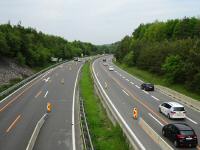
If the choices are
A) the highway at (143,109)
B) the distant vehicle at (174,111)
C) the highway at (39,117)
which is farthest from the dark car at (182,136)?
the distant vehicle at (174,111)

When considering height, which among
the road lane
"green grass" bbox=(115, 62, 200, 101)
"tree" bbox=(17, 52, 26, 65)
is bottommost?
"green grass" bbox=(115, 62, 200, 101)

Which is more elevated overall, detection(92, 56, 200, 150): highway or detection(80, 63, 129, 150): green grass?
detection(80, 63, 129, 150): green grass

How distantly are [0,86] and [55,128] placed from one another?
81.6ft

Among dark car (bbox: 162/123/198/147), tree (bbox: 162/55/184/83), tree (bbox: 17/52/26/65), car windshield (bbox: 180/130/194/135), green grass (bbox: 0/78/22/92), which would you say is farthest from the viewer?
tree (bbox: 17/52/26/65)

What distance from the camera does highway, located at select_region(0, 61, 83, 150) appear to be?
26016mm

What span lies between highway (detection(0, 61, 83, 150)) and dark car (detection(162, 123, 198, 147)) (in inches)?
271

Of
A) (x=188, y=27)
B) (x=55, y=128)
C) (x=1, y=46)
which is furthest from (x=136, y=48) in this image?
(x=55, y=128)

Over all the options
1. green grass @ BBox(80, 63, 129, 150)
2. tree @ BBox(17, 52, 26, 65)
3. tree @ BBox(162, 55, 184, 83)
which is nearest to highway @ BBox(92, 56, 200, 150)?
green grass @ BBox(80, 63, 129, 150)

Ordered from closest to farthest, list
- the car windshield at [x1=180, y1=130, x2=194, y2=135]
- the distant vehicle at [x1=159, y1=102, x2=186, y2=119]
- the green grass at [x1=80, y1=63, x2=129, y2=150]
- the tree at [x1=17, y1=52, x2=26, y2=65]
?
the green grass at [x1=80, y1=63, x2=129, y2=150], the car windshield at [x1=180, y1=130, x2=194, y2=135], the distant vehicle at [x1=159, y1=102, x2=186, y2=119], the tree at [x1=17, y1=52, x2=26, y2=65]

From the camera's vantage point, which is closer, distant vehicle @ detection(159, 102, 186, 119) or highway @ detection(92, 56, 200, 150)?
highway @ detection(92, 56, 200, 150)

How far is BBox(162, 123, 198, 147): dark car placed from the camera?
83.8 ft

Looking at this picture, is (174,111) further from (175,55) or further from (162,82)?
(162,82)

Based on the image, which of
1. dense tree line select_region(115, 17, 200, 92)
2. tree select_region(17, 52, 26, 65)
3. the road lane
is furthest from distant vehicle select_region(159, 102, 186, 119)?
tree select_region(17, 52, 26, 65)

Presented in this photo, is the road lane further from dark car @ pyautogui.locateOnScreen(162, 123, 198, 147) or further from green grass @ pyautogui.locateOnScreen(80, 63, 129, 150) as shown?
dark car @ pyautogui.locateOnScreen(162, 123, 198, 147)
